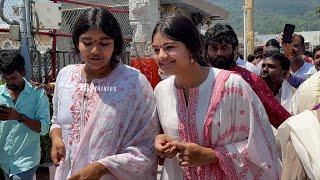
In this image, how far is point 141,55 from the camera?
812cm

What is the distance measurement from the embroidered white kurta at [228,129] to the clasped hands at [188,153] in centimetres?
5

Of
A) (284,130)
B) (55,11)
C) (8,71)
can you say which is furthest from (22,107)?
(284,130)

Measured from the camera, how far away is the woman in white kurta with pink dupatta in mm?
2170

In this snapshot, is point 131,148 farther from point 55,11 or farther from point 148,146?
point 55,11

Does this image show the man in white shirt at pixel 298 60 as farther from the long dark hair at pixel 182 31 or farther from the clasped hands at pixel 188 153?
the clasped hands at pixel 188 153

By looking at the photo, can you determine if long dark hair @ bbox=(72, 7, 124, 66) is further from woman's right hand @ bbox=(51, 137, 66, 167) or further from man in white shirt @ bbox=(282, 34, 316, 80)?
man in white shirt @ bbox=(282, 34, 316, 80)

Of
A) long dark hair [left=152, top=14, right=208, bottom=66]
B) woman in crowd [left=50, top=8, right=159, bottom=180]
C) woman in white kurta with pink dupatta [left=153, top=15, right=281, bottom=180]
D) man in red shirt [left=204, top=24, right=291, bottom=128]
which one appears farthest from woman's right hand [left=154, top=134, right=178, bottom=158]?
man in red shirt [left=204, top=24, right=291, bottom=128]

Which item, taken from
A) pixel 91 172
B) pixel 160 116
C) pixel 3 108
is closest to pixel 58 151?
pixel 91 172


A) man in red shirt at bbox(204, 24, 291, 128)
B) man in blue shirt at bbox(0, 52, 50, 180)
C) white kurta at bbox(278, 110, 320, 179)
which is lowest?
man in blue shirt at bbox(0, 52, 50, 180)

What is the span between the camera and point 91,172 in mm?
2191

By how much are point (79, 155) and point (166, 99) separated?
47cm

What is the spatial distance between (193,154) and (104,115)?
0.44m

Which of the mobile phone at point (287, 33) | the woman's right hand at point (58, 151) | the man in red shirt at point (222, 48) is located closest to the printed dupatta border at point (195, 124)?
the woman's right hand at point (58, 151)

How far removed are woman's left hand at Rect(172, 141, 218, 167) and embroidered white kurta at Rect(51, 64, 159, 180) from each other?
0.22m
